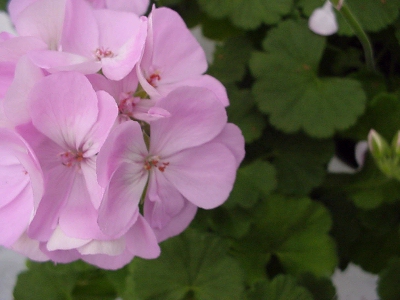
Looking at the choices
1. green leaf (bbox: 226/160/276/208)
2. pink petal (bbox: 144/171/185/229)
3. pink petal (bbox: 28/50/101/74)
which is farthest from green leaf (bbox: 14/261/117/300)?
pink petal (bbox: 28/50/101/74)

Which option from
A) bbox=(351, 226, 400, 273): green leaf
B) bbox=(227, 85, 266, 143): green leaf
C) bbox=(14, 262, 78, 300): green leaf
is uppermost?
bbox=(227, 85, 266, 143): green leaf

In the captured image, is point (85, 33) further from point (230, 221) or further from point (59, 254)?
point (230, 221)

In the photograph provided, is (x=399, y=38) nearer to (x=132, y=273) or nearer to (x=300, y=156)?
(x=300, y=156)

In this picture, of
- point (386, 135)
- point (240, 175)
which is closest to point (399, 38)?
point (386, 135)

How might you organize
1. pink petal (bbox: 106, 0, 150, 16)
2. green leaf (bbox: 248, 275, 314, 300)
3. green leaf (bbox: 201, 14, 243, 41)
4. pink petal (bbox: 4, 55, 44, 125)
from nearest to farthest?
pink petal (bbox: 4, 55, 44, 125), pink petal (bbox: 106, 0, 150, 16), green leaf (bbox: 248, 275, 314, 300), green leaf (bbox: 201, 14, 243, 41)

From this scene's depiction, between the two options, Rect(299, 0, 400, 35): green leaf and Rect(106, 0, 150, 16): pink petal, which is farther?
Rect(299, 0, 400, 35): green leaf

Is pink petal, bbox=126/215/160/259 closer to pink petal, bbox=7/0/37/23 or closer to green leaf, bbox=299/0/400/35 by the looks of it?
pink petal, bbox=7/0/37/23
